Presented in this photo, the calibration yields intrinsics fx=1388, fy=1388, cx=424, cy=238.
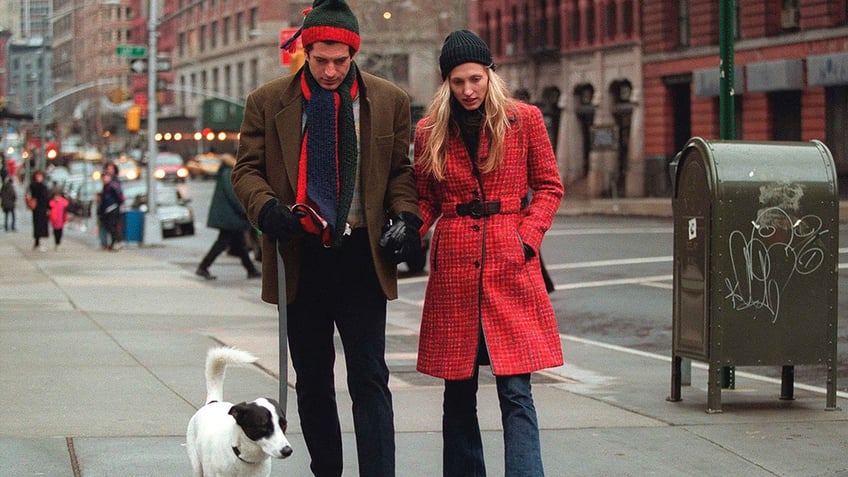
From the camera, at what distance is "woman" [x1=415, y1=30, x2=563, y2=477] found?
5.75 meters

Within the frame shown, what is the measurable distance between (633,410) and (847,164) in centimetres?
3293

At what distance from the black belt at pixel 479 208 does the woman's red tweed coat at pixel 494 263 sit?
0.02m

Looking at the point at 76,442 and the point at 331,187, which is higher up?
the point at 331,187

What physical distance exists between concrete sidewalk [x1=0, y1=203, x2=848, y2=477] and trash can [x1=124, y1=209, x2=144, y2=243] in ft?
56.4

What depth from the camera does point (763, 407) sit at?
8773 millimetres

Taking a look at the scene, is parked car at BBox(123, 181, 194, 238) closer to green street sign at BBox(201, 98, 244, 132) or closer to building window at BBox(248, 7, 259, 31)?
green street sign at BBox(201, 98, 244, 132)

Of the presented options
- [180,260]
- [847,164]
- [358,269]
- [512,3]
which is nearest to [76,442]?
[358,269]

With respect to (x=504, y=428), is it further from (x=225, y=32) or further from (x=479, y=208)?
(x=225, y=32)

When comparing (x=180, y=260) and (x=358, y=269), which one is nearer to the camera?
(x=358, y=269)

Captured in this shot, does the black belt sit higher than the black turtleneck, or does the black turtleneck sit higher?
the black turtleneck

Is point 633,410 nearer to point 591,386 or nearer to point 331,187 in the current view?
point 591,386

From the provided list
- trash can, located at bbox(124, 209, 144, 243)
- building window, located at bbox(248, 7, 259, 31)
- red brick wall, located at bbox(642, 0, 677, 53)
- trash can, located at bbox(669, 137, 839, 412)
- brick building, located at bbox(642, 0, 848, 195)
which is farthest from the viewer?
building window, located at bbox(248, 7, 259, 31)

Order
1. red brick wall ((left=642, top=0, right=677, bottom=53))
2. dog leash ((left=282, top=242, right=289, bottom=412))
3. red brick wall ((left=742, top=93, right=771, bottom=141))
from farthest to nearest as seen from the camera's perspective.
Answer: red brick wall ((left=642, top=0, right=677, bottom=53)) < red brick wall ((left=742, top=93, right=771, bottom=141)) < dog leash ((left=282, top=242, right=289, bottom=412))

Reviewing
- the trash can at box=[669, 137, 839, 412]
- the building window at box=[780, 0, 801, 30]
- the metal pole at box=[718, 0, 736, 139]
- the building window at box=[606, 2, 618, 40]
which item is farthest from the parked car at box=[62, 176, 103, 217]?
the trash can at box=[669, 137, 839, 412]
